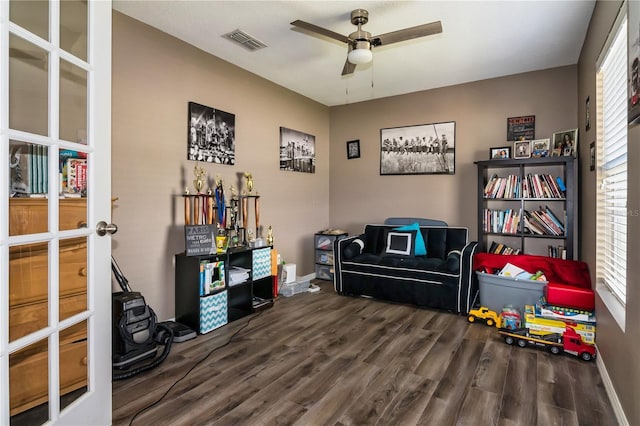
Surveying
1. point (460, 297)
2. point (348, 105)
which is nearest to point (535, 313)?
point (460, 297)

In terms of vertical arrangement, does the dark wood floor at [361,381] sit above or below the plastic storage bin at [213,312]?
below

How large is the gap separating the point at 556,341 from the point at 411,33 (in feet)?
8.21

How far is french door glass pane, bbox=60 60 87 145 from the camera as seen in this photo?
1346mm

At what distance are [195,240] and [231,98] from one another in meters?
1.66

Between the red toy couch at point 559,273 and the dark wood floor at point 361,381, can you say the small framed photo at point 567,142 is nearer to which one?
the red toy couch at point 559,273

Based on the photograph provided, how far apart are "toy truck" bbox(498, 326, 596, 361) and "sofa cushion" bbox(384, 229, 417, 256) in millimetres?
1373

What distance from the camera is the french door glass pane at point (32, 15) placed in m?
1.14

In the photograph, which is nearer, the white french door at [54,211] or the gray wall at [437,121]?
the white french door at [54,211]

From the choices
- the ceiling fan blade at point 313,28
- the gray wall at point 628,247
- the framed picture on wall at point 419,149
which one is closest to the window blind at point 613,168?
the gray wall at point 628,247

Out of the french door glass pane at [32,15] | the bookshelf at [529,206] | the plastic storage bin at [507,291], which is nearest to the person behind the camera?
the french door glass pane at [32,15]

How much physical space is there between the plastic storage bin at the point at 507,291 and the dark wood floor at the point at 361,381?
33 cm

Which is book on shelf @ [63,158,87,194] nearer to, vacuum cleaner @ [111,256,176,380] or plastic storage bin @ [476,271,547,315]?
vacuum cleaner @ [111,256,176,380]

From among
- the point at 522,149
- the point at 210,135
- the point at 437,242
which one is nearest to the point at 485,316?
the point at 437,242

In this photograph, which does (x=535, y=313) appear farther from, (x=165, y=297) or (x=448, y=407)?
(x=165, y=297)
